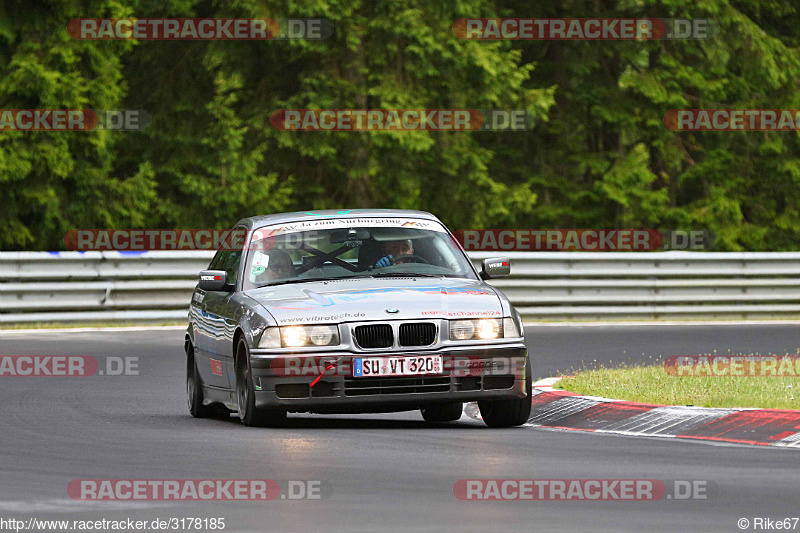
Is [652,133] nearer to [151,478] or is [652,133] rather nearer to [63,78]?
[63,78]

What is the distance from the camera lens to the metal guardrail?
78.3ft

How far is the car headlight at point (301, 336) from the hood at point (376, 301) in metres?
0.05

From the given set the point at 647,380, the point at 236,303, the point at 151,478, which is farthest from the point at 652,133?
the point at 151,478

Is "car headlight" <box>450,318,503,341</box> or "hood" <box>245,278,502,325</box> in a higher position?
"hood" <box>245,278,502,325</box>

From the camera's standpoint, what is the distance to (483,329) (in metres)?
12.0

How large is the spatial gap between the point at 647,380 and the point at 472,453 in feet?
14.7

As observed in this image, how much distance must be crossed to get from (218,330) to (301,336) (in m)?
1.55

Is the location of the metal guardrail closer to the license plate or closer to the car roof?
the car roof

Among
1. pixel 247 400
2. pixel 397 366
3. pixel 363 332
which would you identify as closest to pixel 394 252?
pixel 363 332

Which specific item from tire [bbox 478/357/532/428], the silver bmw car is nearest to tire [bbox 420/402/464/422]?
the silver bmw car

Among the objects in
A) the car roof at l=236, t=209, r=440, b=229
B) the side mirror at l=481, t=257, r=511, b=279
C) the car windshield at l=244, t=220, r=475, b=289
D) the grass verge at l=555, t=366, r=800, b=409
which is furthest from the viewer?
the car roof at l=236, t=209, r=440, b=229

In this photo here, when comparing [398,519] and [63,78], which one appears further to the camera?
[63,78]

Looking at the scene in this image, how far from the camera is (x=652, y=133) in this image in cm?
3716

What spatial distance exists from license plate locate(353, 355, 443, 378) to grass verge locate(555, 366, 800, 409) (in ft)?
6.62
